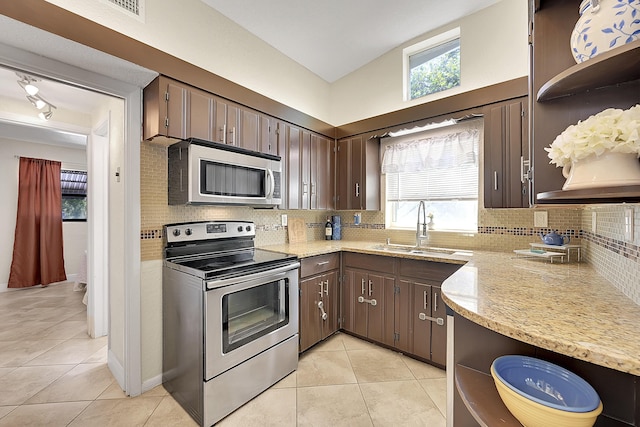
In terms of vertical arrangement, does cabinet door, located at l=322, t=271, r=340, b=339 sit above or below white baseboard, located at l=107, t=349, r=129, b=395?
above

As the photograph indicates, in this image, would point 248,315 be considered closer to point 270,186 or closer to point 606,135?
point 270,186

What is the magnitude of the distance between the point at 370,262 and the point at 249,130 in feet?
5.36

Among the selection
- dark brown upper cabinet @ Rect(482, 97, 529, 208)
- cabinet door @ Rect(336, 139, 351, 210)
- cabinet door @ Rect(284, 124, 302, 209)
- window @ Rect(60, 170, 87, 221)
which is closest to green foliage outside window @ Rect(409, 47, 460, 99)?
dark brown upper cabinet @ Rect(482, 97, 529, 208)

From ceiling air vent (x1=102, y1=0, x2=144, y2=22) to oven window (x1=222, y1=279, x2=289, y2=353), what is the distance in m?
1.90

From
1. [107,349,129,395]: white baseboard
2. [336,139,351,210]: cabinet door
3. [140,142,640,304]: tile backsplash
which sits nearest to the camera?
[140,142,640,304]: tile backsplash

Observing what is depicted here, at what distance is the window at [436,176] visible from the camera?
2.61m

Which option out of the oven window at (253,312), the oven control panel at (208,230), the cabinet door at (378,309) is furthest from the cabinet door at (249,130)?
the cabinet door at (378,309)

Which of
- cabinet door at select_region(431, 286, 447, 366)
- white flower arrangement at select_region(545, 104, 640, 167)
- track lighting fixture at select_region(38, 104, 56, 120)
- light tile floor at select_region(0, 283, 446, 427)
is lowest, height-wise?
light tile floor at select_region(0, 283, 446, 427)

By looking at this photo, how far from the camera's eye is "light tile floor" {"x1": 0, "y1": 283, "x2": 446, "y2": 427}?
66.0 inches

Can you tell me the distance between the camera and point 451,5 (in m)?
2.33

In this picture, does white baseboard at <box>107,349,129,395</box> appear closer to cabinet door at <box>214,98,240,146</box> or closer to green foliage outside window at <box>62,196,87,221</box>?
cabinet door at <box>214,98,240,146</box>

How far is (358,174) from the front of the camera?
10.2ft

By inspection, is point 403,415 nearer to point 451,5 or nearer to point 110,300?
point 110,300

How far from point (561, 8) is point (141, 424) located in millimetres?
2950
